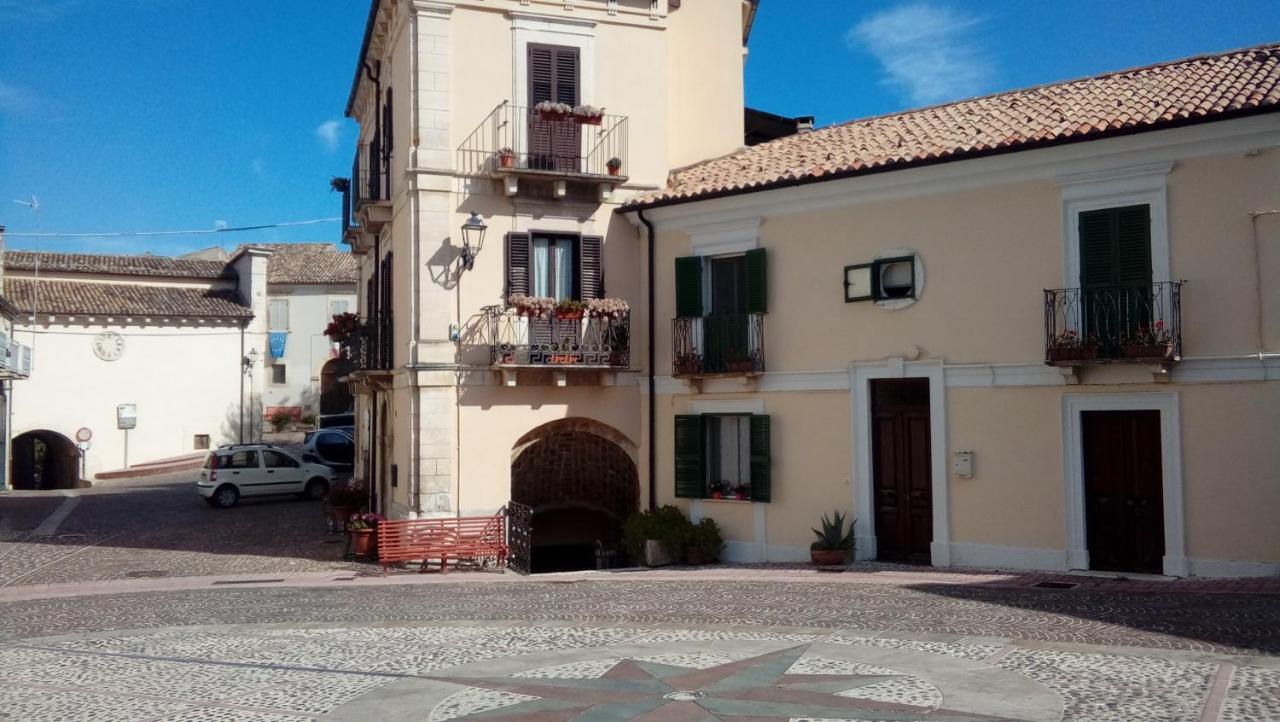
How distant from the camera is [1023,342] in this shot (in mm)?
15812

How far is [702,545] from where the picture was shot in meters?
18.5

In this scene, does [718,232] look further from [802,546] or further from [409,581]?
[409,581]

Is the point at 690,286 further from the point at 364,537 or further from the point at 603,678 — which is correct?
the point at 603,678

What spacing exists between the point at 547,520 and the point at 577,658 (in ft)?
36.1

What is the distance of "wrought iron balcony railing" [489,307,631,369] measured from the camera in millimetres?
18938

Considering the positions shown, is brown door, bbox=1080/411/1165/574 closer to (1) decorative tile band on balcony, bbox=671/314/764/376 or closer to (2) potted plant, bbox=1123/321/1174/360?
(2) potted plant, bbox=1123/321/1174/360

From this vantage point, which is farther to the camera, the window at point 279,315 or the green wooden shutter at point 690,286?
the window at point 279,315

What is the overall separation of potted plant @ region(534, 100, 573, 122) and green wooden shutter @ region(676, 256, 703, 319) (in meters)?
3.22

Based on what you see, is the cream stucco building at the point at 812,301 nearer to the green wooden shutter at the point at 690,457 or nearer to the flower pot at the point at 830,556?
the green wooden shutter at the point at 690,457

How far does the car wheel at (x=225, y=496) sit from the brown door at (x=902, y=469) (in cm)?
1808

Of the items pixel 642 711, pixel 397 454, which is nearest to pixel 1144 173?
pixel 642 711

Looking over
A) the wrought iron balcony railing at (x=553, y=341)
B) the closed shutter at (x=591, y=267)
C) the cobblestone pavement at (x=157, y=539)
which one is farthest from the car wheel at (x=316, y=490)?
the closed shutter at (x=591, y=267)

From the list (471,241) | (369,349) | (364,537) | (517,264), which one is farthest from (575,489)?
(471,241)

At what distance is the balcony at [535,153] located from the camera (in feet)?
62.7
